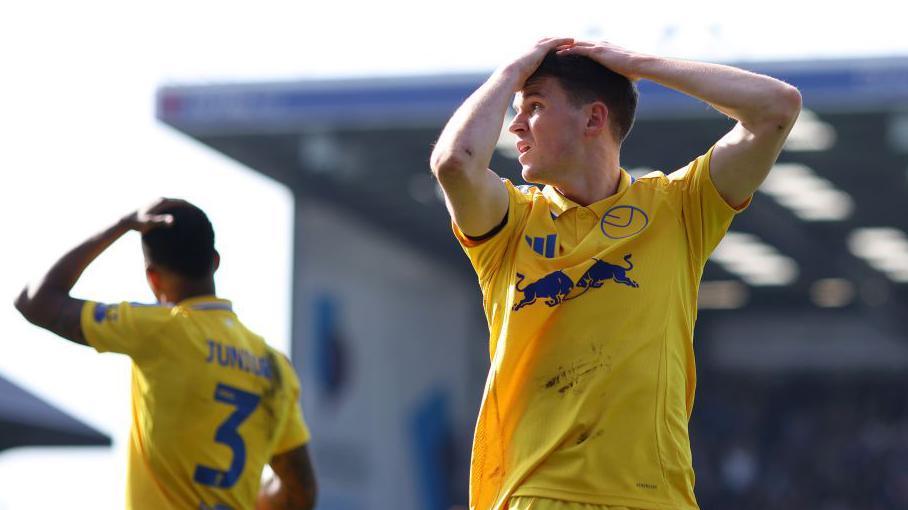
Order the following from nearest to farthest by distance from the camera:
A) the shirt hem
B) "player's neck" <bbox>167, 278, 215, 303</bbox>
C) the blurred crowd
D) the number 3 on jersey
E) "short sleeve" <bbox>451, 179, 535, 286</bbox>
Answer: the shirt hem → "short sleeve" <bbox>451, 179, 535, 286</bbox> → the number 3 on jersey → "player's neck" <bbox>167, 278, 215, 303</bbox> → the blurred crowd

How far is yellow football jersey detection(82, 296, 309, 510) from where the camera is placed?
16.9ft

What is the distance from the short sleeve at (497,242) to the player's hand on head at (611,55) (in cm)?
40

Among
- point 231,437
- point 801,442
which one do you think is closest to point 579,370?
point 231,437

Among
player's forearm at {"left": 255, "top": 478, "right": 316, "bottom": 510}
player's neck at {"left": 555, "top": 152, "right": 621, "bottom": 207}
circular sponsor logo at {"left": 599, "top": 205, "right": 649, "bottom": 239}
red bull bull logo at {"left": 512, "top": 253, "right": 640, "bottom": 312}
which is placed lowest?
player's forearm at {"left": 255, "top": 478, "right": 316, "bottom": 510}

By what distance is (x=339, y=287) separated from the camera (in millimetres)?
25578

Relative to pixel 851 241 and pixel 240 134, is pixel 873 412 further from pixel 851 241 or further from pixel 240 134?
pixel 240 134

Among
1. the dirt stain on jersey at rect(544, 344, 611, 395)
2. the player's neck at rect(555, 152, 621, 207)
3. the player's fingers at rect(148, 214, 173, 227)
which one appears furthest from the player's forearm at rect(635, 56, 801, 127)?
the player's fingers at rect(148, 214, 173, 227)

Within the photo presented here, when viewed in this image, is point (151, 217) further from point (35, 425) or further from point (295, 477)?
point (35, 425)

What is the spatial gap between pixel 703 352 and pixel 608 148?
2989 cm

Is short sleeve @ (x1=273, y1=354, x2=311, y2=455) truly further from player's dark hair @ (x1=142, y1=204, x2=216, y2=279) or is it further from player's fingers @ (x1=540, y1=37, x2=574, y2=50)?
player's fingers @ (x1=540, y1=37, x2=574, y2=50)

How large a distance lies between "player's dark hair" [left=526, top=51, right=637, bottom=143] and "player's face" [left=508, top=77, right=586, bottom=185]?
22mm

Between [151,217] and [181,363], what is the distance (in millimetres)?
489

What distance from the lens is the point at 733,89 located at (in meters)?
4.13

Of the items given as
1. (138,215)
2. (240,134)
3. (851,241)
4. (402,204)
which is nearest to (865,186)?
(851,241)
